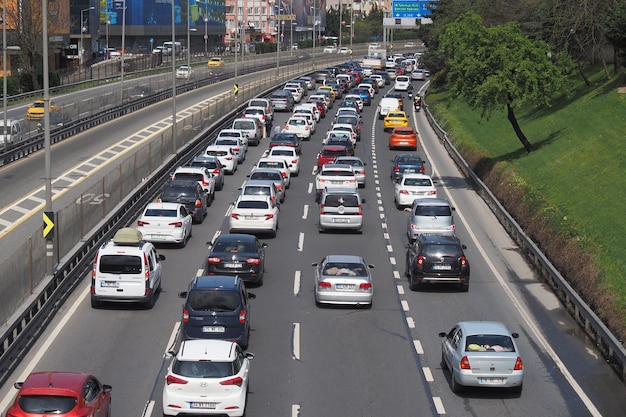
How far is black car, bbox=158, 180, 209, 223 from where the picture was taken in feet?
129

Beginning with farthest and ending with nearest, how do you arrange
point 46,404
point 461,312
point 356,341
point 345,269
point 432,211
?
point 432,211
point 461,312
point 345,269
point 356,341
point 46,404

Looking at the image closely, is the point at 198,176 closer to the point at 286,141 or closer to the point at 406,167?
the point at 406,167

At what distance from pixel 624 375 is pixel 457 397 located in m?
4.16

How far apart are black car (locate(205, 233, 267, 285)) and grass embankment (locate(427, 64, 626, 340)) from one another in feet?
29.8

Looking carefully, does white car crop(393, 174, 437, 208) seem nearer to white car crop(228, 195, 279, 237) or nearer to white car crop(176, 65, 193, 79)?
white car crop(228, 195, 279, 237)

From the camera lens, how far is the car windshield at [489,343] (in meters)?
21.4

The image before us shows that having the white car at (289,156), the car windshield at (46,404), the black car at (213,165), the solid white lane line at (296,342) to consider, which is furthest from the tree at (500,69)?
the car windshield at (46,404)

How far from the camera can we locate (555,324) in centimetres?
2825

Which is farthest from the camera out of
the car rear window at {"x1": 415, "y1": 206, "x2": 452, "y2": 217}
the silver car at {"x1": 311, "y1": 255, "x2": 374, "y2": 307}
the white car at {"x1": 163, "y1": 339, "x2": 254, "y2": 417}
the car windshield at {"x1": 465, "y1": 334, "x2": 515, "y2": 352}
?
the car rear window at {"x1": 415, "y1": 206, "x2": 452, "y2": 217}

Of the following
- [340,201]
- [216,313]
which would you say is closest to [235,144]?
[340,201]

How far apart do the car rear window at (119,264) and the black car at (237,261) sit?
133 inches

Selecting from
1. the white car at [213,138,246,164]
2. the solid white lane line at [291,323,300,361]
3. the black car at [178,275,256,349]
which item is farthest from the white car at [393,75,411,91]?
the black car at [178,275,256,349]

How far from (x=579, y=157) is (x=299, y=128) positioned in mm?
24722

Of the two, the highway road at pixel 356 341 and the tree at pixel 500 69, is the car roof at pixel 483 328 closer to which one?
the highway road at pixel 356 341
